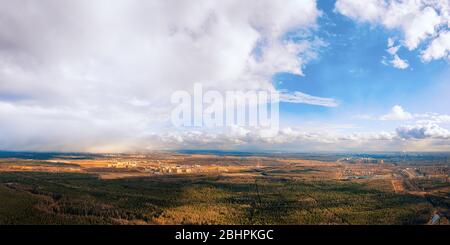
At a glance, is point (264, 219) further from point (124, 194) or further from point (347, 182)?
point (347, 182)
